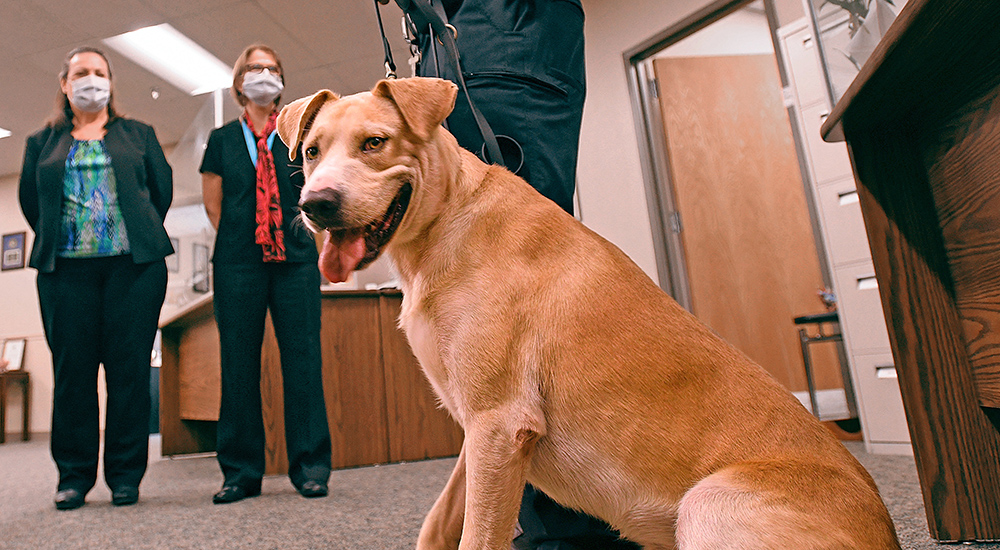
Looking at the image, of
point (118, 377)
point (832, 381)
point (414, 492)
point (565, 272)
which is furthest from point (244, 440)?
point (832, 381)

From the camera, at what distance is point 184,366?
14.9 ft

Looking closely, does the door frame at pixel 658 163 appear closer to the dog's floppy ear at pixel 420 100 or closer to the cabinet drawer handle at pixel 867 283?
the cabinet drawer handle at pixel 867 283

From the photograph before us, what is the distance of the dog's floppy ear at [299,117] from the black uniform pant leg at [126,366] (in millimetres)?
1657

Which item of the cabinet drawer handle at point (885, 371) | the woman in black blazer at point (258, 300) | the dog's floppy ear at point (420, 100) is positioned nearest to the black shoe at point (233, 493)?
the woman in black blazer at point (258, 300)

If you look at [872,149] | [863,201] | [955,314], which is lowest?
[955,314]

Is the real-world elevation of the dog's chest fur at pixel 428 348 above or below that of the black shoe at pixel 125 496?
above

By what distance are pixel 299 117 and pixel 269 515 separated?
1418 mm

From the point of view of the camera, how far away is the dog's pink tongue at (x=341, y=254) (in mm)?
920

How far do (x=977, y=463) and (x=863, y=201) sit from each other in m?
0.63

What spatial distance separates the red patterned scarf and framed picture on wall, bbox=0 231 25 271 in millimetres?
8461

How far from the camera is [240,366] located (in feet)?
7.98

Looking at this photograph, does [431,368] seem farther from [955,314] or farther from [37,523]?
[37,523]

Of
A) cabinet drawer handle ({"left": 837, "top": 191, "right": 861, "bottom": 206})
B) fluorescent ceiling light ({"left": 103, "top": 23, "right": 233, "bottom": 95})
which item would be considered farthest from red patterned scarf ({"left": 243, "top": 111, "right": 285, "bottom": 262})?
fluorescent ceiling light ({"left": 103, "top": 23, "right": 233, "bottom": 95})

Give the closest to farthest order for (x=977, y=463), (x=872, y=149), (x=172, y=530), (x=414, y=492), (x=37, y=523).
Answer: (x=977, y=463)
(x=872, y=149)
(x=172, y=530)
(x=37, y=523)
(x=414, y=492)
